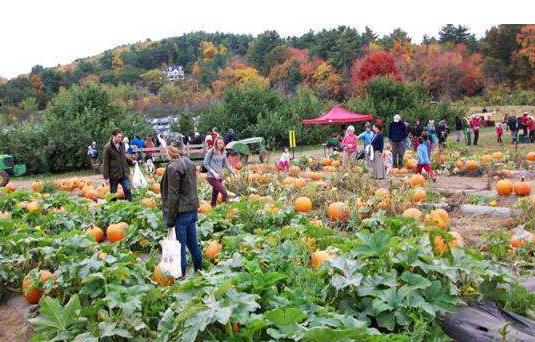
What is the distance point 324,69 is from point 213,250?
52.6 meters

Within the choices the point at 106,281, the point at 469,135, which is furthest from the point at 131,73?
the point at 106,281

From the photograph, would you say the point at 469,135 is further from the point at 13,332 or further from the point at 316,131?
the point at 13,332

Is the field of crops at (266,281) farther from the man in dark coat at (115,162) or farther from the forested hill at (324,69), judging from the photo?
the forested hill at (324,69)

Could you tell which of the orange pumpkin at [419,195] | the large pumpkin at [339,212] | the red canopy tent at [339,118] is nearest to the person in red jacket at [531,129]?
the red canopy tent at [339,118]

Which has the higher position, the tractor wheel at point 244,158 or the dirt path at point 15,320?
the dirt path at point 15,320

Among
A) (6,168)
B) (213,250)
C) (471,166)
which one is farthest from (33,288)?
(6,168)

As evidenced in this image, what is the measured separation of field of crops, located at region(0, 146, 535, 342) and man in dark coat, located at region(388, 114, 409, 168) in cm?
773

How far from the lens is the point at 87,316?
436cm

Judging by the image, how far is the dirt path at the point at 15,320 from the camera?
531cm

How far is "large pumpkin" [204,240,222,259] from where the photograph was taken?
6.36 meters

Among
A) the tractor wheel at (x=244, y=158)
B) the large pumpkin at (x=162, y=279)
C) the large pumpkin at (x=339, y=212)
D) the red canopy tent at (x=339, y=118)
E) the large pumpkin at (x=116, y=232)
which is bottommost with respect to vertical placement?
the tractor wheel at (x=244, y=158)

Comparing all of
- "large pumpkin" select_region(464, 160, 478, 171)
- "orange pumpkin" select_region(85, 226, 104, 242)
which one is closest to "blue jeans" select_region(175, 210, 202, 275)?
"orange pumpkin" select_region(85, 226, 104, 242)

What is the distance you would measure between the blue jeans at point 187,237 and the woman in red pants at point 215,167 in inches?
130

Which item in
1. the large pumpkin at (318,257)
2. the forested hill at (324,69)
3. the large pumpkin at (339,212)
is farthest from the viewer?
the forested hill at (324,69)
